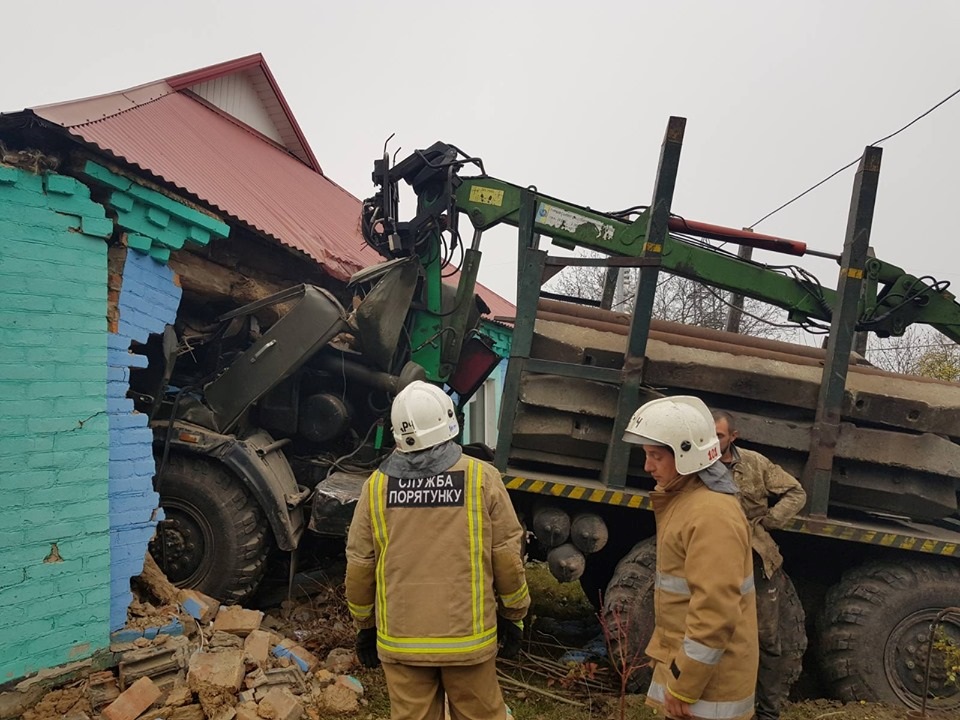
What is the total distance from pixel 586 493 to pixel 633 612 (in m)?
0.81

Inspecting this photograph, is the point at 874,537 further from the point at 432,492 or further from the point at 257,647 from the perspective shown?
the point at 257,647

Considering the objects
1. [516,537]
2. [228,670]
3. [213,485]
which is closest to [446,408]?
[516,537]

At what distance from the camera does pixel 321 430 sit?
558cm

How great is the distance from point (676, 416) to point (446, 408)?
93 centimetres

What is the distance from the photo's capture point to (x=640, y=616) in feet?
14.2

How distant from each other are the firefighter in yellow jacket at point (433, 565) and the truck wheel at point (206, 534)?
7.93ft

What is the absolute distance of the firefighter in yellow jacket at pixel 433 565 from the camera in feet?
8.75

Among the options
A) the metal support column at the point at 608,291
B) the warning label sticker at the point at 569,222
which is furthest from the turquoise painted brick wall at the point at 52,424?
the metal support column at the point at 608,291

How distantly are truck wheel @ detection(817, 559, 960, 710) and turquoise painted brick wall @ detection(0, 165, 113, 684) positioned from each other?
465cm

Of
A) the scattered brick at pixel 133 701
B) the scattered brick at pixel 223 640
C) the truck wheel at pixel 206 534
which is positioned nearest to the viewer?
the scattered brick at pixel 133 701

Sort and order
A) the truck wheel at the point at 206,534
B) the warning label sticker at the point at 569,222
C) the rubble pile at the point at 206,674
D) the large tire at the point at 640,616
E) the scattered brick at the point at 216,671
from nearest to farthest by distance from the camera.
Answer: the rubble pile at the point at 206,674 < the scattered brick at the point at 216,671 < the large tire at the point at 640,616 < the truck wheel at the point at 206,534 < the warning label sticker at the point at 569,222

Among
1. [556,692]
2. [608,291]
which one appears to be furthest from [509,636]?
[608,291]

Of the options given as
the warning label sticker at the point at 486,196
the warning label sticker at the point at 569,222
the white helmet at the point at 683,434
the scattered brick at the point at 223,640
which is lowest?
the scattered brick at the point at 223,640

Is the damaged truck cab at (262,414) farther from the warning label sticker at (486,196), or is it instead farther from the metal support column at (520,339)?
Result: the metal support column at (520,339)
